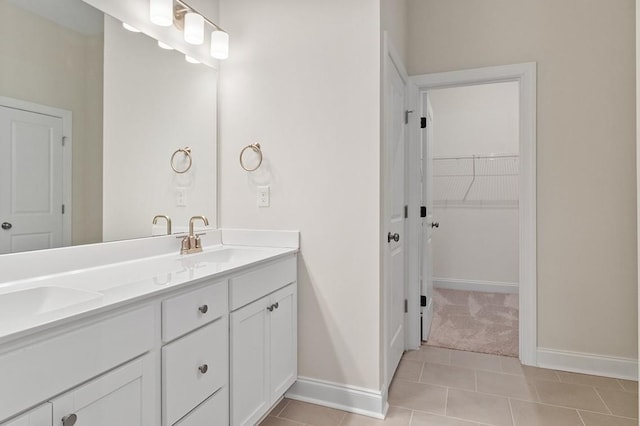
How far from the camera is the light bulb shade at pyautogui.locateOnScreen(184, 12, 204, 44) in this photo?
200 cm

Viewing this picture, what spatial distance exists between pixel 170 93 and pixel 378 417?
202 centimetres

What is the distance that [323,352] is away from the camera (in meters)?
2.12

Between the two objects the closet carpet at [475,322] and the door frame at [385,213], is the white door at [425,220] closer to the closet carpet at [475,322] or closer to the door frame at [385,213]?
the closet carpet at [475,322]

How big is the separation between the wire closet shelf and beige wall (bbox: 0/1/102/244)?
403cm

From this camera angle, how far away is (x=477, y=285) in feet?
15.4

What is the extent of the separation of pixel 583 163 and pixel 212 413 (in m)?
2.61

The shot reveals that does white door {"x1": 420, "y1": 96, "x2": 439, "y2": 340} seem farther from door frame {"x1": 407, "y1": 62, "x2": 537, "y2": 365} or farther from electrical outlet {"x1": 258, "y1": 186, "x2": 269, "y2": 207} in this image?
electrical outlet {"x1": 258, "y1": 186, "x2": 269, "y2": 207}

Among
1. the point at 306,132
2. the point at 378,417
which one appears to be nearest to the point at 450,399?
the point at 378,417

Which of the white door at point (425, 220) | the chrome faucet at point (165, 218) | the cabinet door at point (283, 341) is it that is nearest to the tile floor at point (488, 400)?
the cabinet door at point (283, 341)

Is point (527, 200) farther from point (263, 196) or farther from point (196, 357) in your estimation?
point (196, 357)

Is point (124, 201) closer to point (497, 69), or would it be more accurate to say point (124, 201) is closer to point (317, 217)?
point (317, 217)

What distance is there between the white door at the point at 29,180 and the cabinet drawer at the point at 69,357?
61 cm

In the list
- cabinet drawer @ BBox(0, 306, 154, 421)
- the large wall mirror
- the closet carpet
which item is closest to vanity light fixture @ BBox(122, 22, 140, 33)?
the large wall mirror

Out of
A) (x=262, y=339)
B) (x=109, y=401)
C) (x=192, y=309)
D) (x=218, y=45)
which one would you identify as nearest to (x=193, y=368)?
(x=192, y=309)
